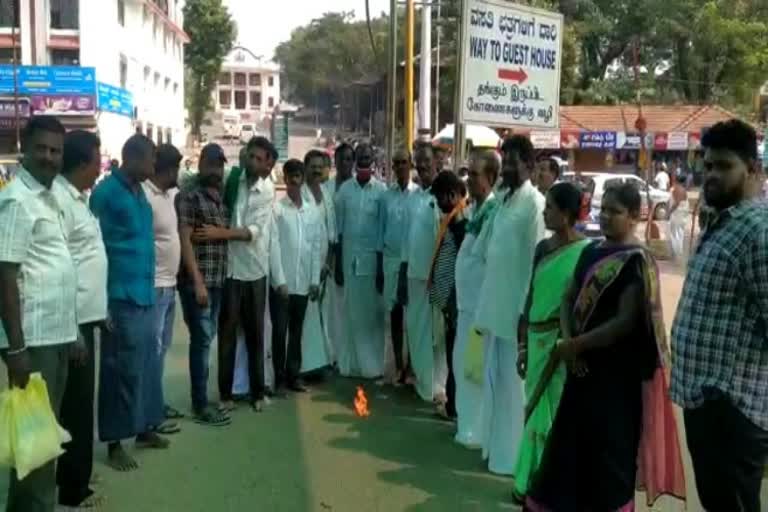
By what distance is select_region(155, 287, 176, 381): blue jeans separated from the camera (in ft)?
17.8

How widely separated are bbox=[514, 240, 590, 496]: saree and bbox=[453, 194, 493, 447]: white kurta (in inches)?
39.5

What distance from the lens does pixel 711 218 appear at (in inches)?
120

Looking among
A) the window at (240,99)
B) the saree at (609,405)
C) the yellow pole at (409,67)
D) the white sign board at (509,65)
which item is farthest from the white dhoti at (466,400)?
the window at (240,99)

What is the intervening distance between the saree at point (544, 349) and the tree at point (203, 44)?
64.9 metres

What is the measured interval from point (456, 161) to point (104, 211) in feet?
8.96

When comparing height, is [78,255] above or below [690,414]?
above

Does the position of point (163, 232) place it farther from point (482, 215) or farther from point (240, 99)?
point (240, 99)

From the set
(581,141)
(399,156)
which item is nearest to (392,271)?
(399,156)

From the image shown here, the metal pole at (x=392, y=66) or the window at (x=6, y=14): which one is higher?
the window at (x=6, y=14)

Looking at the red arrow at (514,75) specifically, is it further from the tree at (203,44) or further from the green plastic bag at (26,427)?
the tree at (203,44)

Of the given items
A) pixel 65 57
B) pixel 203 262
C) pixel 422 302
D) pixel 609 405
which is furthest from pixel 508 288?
pixel 65 57

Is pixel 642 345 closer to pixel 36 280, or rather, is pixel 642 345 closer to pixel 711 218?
pixel 711 218

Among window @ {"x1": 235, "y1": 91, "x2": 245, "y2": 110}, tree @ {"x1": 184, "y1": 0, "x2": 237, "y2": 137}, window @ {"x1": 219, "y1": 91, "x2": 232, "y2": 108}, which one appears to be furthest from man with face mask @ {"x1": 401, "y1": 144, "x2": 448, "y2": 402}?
window @ {"x1": 219, "y1": 91, "x2": 232, "y2": 108}

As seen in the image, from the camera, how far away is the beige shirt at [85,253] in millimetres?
4055
